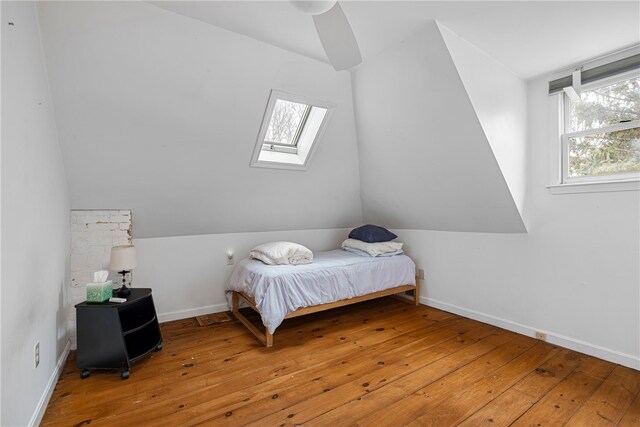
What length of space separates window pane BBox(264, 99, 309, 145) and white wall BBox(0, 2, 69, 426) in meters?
1.77

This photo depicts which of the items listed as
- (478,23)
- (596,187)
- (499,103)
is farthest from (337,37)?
(596,187)

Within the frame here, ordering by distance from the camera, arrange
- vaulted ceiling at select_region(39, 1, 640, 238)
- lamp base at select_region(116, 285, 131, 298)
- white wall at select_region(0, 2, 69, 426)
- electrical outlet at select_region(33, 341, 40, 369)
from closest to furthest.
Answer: white wall at select_region(0, 2, 69, 426) < electrical outlet at select_region(33, 341, 40, 369) < vaulted ceiling at select_region(39, 1, 640, 238) < lamp base at select_region(116, 285, 131, 298)

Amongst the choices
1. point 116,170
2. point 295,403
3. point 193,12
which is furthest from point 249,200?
point 295,403

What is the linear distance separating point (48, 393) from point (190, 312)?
1467 millimetres

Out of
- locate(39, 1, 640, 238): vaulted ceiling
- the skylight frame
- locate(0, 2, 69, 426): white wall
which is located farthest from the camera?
the skylight frame

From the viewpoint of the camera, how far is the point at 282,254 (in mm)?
3010

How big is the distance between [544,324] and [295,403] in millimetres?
2283

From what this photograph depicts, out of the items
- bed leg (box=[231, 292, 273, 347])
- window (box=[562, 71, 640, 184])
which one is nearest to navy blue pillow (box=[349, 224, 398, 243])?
bed leg (box=[231, 292, 273, 347])

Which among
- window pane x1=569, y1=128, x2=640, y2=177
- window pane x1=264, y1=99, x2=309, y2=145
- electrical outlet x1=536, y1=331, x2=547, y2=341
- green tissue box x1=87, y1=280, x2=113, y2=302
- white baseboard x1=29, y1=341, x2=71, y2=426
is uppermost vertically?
window pane x1=264, y1=99, x2=309, y2=145

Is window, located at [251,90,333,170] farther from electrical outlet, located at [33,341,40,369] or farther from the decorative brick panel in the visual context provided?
electrical outlet, located at [33,341,40,369]

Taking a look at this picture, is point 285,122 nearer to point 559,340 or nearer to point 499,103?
point 499,103

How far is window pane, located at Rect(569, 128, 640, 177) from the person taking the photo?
7.45 feet

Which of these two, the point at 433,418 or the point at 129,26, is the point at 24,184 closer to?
the point at 129,26

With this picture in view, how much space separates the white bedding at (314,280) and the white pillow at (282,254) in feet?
0.24
